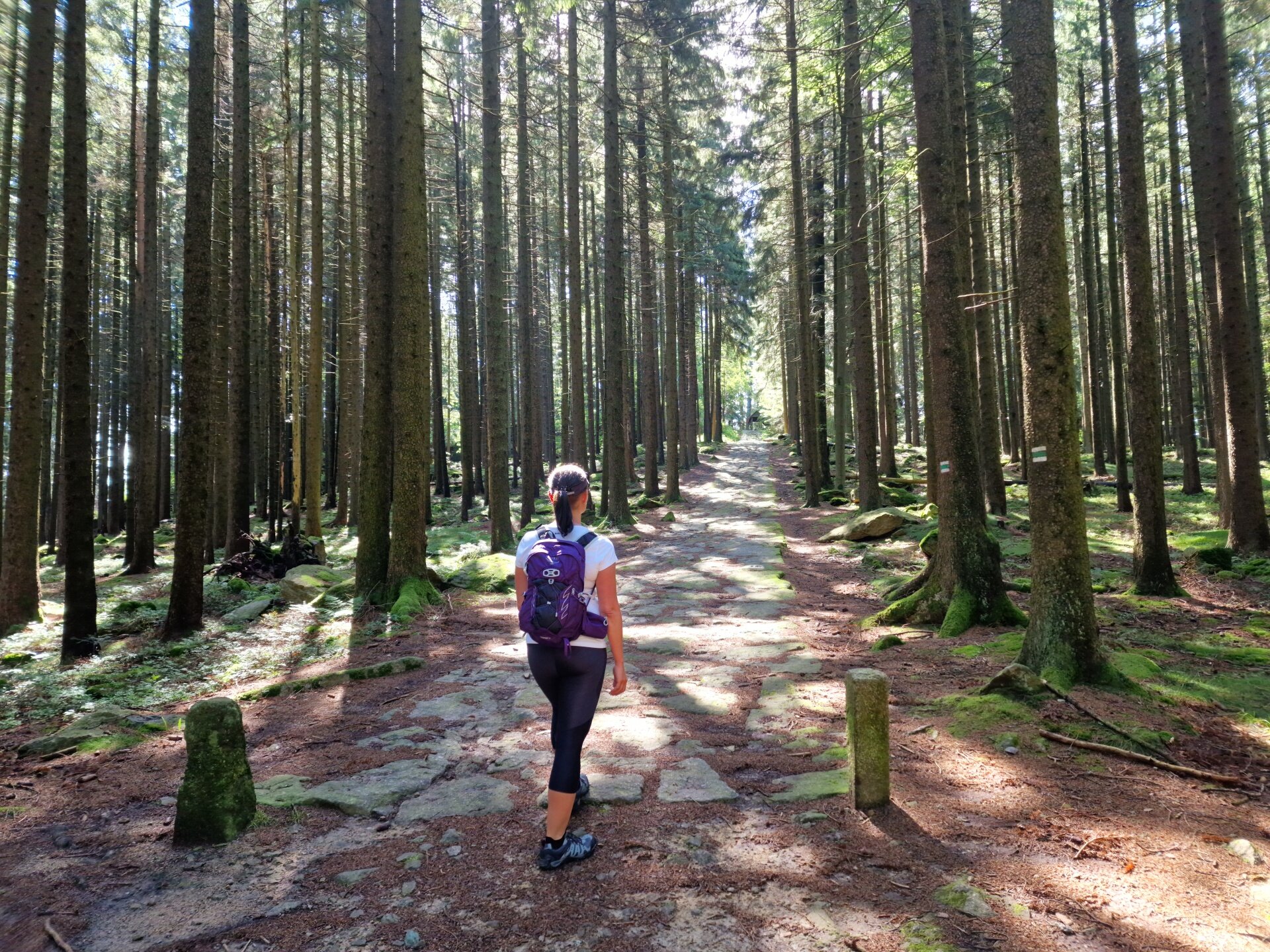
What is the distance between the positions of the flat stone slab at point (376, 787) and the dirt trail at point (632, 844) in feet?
0.06

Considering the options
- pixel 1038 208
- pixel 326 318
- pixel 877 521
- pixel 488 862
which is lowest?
pixel 488 862

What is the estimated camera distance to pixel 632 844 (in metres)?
3.75

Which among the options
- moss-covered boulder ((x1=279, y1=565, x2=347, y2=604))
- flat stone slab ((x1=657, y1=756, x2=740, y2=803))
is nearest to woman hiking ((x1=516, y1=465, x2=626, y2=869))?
flat stone slab ((x1=657, y1=756, x2=740, y2=803))

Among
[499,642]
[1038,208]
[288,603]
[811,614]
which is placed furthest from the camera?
[288,603]

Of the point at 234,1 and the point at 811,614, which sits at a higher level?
the point at 234,1

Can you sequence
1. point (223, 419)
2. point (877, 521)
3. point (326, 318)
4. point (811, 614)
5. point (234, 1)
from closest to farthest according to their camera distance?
1. point (811, 614)
2. point (234, 1)
3. point (877, 521)
4. point (223, 419)
5. point (326, 318)

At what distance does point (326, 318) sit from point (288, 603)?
61.6 feet

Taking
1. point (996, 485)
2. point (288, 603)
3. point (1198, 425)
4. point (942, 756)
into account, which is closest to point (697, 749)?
point (942, 756)

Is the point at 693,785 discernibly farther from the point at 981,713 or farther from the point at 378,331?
the point at 378,331

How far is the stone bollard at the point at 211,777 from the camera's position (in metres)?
3.80

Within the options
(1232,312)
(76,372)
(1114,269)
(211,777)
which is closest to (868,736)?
(211,777)

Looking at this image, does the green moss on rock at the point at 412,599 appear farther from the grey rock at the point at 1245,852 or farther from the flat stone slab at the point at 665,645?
the grey rock at the point at 1245,852

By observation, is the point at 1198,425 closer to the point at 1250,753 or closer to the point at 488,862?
the point at 1250,753

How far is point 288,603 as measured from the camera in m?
11.2
